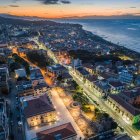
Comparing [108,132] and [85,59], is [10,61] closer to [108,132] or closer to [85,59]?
[85,59]

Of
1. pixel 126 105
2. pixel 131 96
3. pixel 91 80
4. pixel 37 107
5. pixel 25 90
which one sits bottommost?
pixel 126 105

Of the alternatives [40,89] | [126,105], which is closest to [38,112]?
[40,89]

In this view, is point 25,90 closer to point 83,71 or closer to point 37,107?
point 37,107

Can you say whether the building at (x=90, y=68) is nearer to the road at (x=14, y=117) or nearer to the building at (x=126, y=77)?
the building at (x=126, y=77)

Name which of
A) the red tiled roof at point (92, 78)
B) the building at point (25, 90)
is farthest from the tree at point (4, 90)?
the red tiled roof at point (92, 78)

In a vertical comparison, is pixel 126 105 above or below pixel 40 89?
below

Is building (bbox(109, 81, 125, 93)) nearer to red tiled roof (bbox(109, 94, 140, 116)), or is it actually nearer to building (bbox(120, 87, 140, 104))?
building (bbox(120, 87, 140, 104))

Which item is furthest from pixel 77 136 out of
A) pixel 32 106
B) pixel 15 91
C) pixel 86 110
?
pixel 15 91

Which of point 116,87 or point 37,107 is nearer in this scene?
point 37,107
